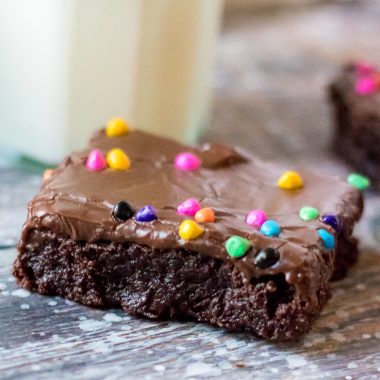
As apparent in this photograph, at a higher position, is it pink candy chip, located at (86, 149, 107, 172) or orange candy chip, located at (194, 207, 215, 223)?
pink candy chip, located at (86, 149, 107, 172)

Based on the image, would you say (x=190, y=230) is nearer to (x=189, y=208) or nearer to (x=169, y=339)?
(x=189, y=208)

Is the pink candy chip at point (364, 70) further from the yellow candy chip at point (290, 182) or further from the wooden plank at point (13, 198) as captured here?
the wooden plank at point (13, 198)

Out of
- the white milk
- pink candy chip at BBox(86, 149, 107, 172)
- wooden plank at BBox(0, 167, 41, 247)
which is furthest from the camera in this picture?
the white milk

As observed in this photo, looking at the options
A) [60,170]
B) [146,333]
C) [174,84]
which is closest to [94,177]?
[60,170]

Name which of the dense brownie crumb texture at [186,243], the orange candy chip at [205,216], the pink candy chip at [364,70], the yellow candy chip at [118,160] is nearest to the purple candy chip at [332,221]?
the dense brownie crumb texture at [186,243]

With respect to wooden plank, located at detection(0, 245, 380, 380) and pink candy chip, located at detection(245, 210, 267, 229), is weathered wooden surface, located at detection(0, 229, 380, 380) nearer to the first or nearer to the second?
wooden plank, located at detection(0, 245, 380, 380)

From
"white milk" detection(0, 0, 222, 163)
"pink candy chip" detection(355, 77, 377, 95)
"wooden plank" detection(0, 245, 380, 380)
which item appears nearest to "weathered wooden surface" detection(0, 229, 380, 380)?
"wooden plank" detection(0, 245, 380, 380)
